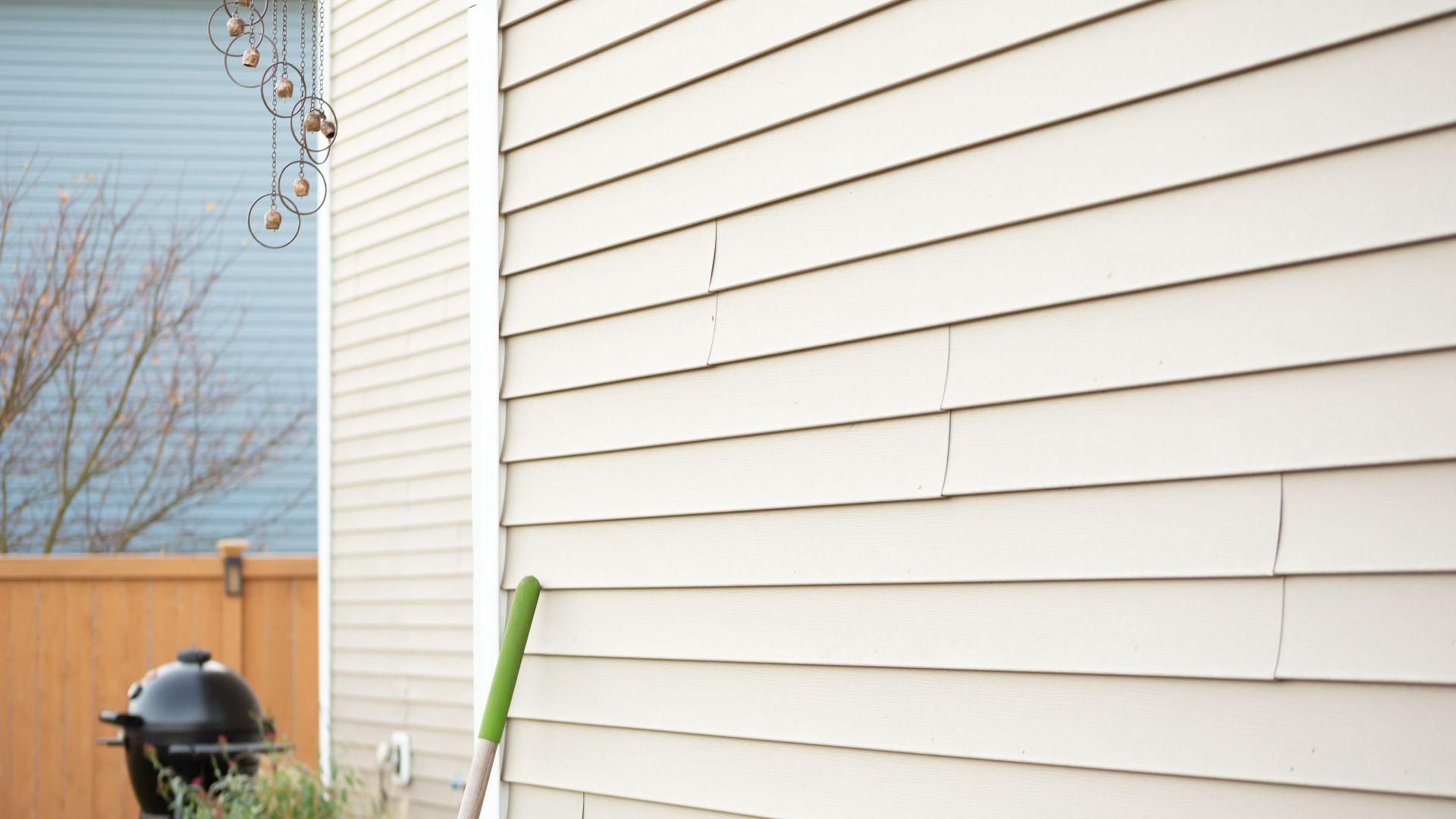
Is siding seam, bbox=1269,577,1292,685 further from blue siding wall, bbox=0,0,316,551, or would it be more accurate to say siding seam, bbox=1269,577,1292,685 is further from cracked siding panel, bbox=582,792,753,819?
blue siding wall, bbox=0,0,316,551

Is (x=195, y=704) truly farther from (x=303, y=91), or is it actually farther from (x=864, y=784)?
(x=864, y=784)

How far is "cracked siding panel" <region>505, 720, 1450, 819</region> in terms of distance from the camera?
5.35 ft

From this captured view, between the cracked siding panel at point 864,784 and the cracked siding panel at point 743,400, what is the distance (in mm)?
540

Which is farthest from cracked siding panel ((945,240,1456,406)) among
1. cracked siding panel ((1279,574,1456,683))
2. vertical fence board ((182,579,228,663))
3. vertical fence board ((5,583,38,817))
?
vertical fence board ((5,583,38,817))

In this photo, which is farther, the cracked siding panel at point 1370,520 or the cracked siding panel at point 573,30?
the cracked siding panel at point 573,30

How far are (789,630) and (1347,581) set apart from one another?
95 cm

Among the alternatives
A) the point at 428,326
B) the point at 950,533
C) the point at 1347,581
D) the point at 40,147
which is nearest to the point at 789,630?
the point at 950,533

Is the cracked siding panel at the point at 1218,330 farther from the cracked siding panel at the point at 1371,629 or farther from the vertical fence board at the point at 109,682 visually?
the vertical fence board at the point at 109,682

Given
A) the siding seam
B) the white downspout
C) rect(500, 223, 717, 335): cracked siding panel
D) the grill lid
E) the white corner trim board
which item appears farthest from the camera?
the white downspout

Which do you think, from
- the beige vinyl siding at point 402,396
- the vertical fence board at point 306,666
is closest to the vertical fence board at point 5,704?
the vertical fence board at point 306,666

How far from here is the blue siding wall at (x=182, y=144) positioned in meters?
9.74

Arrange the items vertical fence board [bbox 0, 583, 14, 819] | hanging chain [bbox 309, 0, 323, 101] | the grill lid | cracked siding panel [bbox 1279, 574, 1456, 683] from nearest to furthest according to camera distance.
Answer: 1. cracked siding panel [bbox 1279, 574, 1456, 683]
2. hanging chain [bbox 309, 0, 323, 101]
3. the grill lid
4. vertical fence board [bbox 0, 583, 14, 819]

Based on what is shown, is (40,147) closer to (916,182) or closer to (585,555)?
(585,555)

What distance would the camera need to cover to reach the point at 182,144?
32.5 feet
